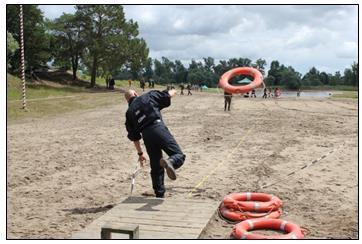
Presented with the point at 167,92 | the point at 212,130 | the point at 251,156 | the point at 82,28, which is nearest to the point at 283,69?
the point at 82,28

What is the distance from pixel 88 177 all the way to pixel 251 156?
4434mm

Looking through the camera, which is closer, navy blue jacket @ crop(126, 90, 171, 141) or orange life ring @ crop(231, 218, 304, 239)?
orange life ring @ crop(231, 218, 304, 239)

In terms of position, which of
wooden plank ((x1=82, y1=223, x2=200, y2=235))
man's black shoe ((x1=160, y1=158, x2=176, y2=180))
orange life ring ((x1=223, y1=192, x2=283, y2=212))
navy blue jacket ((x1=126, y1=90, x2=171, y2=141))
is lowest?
wooden plank ((x1=82, y1=223, x2=200, y2=235))

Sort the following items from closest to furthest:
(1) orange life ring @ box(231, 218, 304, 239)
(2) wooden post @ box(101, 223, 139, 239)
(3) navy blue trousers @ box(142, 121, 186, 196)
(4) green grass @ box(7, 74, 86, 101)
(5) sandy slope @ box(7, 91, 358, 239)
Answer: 1. (2) wooden post @ box(101, 223, 139, 239)
2. (1) orange life ring @ box(231, 218, 304, 239)
3. (5) sandy slope @ box(7, 91, 358, 239)
4. (3) navy blue trousers @ box(142, 121, 186, 196)
5. (4) green grass @ box(7, 74, 86, 101)

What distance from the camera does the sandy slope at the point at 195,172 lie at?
722 cm

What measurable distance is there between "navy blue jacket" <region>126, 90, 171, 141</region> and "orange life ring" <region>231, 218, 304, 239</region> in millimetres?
2102


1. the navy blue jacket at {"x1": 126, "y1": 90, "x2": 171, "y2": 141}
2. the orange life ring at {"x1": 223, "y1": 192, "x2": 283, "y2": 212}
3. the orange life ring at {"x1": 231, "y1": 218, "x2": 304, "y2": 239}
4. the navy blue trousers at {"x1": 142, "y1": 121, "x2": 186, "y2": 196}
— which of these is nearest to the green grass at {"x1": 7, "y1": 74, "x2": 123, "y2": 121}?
the navy blue jacket at {"x1": 126, "y1": 90, "x2": 171, "y2": 141}

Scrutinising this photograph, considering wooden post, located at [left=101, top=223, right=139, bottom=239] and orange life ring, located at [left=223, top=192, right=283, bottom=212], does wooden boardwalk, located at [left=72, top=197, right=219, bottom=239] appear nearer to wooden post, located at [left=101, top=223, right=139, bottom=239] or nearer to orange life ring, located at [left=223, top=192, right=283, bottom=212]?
orange life ring, located at [left=223, top=192, right=283, bottom=212]

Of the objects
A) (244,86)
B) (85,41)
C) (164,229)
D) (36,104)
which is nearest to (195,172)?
(244,86)

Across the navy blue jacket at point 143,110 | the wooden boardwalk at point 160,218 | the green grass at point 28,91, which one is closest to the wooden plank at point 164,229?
the wooden boardwalk at point 160,218

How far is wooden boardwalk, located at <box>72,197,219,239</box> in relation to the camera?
6.09m

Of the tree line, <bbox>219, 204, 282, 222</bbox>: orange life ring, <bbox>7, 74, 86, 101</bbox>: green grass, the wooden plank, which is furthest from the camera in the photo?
the tree line

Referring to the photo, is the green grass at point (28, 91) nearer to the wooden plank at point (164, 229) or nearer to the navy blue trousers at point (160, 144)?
the navy blue trousers at point (160, 144)

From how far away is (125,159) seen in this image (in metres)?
12.1
